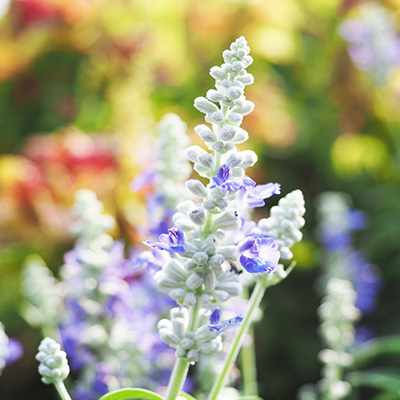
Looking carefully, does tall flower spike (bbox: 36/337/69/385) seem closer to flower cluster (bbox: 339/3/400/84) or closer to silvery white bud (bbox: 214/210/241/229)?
silvery white bud (bbox: 214/210/241/229)

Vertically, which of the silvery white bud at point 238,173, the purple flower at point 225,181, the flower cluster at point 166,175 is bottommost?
the purple flower at point 225,181

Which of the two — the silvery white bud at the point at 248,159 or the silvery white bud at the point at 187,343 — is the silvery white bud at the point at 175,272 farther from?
the silvery white bud at the point at 248,159

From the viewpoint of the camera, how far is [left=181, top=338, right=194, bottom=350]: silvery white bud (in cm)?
101

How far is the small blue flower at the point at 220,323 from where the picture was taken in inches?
39.3

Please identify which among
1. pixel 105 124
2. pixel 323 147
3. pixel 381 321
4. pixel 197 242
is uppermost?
pixel 323 147

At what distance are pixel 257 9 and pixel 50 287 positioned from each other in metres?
3.08

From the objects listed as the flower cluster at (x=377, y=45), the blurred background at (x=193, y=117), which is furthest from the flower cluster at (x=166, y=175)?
the flower cluster at (x=377, y=45)

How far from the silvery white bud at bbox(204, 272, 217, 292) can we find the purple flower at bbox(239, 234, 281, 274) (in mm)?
62

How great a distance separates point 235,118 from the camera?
3.25ft

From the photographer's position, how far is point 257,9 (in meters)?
4.33

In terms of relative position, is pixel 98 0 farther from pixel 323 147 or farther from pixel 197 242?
pixel 197 242

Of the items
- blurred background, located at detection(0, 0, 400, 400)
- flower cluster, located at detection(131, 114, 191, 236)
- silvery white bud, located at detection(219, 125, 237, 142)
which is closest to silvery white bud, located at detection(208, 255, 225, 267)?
silvery white bud, located at detection(219, 125, 237, 142)

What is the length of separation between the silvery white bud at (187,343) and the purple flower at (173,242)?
0.52 feet

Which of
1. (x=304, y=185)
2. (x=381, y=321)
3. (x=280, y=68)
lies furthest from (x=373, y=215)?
(x=280, y=68)
